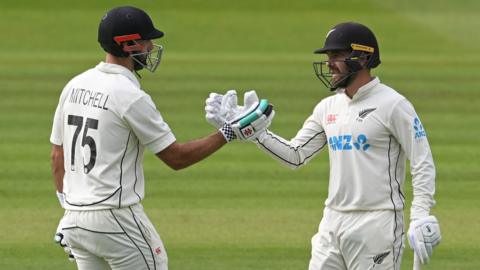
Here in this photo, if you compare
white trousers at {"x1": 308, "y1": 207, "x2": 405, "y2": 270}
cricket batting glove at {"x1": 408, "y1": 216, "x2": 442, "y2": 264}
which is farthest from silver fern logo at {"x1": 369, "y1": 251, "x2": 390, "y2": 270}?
cricket batting glove at {"x1": 408, "y1": 216, "x2": 442, "y2": 264}

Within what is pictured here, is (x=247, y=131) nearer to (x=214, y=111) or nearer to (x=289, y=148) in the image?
(x=214, y=111)

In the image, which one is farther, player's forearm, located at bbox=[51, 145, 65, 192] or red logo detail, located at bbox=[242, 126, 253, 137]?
player's forearm, located at bbox=[51, 145, 65, 192]

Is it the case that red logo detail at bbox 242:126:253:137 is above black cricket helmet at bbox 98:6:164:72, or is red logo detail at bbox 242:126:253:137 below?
below

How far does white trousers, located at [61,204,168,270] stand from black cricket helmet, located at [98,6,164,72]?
828 millimetres

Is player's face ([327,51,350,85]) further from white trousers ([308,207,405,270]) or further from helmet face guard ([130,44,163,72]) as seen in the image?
helmet face guard ([130,44,163,72])

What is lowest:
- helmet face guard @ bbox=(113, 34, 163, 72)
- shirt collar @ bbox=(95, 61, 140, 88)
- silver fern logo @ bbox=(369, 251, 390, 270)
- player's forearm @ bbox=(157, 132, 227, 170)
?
silver fern logo @ bbox=(369, 251, 390, 270)

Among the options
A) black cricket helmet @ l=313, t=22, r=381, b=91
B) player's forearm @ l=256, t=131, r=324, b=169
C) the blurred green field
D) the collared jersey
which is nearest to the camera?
the collared jersey

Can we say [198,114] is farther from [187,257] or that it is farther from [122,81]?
[122,81]

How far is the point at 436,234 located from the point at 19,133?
997cm

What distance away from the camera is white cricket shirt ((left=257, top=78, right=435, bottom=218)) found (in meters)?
6.63

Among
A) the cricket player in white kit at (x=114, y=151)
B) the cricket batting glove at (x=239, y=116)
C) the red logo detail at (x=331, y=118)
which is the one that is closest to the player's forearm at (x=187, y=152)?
the cricket player in white kit at (x=114, y=151)

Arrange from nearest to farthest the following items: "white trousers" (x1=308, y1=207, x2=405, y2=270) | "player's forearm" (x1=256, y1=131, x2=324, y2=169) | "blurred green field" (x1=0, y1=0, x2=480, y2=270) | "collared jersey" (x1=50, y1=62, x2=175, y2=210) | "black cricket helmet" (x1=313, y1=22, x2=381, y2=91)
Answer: "collared jersey" (x1=50, y1=62, x2=175, y2=210)
"white trousers" (x1=308, y1=207, x2=405, y2=270)
"black cricket helmet" (x1=313, y1=22, x2=381, y2=91)
"player's forearm" (x1=256, y1=131, x2=324, y2=169)
"blurred green field" (x1=0, y1=0, x2=480, y2=270)

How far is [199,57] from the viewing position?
2539 cm

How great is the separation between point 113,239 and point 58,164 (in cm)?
74
